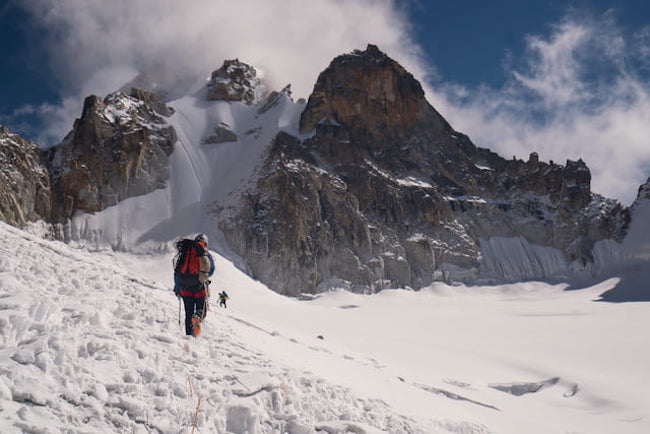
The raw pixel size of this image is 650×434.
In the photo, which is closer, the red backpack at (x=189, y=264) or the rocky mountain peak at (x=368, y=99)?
the red backpack at (x=189, y=264)

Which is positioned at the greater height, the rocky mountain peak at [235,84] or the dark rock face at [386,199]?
the rocky mountain peak at [235,84]

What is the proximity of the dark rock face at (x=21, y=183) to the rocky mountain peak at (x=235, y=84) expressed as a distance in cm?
3562

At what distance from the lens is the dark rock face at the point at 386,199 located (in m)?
59.4

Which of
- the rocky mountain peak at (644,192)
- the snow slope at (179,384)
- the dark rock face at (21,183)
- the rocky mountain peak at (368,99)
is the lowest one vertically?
the snow slope at (179,384)

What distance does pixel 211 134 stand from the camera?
7244cm

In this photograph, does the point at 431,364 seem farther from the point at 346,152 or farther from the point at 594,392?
the point at 346,152

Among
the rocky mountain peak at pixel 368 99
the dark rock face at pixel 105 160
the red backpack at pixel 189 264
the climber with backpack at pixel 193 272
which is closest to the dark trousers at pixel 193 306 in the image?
the climber with backpack at pixel 193 272

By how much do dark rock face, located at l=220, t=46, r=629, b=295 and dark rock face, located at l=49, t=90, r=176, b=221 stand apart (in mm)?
13426

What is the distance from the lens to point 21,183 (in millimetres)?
49188

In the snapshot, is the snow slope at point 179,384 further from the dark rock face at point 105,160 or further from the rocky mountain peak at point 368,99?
the rocky mountain peak at point 368,99

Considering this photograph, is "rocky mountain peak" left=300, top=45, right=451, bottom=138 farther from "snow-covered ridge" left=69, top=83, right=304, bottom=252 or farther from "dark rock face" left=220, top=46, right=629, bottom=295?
"snow-covered ridge" left=69, top=83, right=304, bottom=252

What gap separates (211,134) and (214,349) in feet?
229

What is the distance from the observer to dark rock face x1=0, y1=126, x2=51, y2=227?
4604 centimetres

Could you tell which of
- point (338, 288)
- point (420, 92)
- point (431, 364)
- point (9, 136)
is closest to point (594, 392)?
Answer: point (431, 364)
